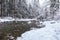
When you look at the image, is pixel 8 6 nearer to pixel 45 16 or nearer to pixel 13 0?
pixel 13 0

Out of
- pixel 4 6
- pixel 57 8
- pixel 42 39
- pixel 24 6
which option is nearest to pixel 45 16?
pixel 57 8

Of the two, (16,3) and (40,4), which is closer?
(16,3)

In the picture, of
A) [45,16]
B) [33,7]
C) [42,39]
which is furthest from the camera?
[33,7]

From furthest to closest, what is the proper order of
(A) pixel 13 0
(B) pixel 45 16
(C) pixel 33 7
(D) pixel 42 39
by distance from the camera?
(C) pixel 33 7 < (A) pixel 13 0 < (B) pixel 45 16 < (D) pixel 42 39

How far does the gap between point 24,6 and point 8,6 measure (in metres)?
5.14

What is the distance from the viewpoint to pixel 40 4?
166ft

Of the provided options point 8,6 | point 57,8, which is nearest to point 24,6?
point 8,6

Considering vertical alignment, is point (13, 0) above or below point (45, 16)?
above

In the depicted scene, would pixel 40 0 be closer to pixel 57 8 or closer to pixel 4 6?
pixel 57 8

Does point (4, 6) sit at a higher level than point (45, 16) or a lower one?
higher

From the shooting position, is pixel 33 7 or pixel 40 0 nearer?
pixel 33 7

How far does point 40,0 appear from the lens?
5169cm

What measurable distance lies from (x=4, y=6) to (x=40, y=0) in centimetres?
1726

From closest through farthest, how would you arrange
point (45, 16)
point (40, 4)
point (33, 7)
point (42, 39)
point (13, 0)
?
point (42, 39) < point (45, 16) < point (13, 0) < point (33, 7) < point (40, 4)
